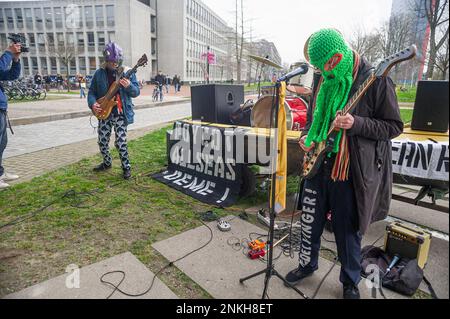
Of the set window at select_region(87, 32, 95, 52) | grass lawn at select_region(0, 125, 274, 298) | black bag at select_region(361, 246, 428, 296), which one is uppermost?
window at select_region(87, 32, 95, 52)

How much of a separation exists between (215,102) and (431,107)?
11.8 ft

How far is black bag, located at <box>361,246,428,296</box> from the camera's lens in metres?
2.50

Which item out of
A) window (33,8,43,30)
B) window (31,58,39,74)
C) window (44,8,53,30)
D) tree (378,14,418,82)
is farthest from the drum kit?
window (33,8,43,30)

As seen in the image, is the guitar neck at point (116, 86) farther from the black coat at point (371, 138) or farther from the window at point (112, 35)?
the window at point (112, 35)

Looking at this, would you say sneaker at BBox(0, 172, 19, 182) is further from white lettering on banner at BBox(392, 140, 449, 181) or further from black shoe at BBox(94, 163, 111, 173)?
white lettering on banner at BBox(392, 140, 449, 181)

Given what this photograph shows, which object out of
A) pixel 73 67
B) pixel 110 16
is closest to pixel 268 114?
pixel 110 16

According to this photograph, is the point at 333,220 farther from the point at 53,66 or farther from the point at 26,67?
the point at 26,67

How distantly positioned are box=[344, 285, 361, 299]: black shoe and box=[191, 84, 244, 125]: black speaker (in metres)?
4.25

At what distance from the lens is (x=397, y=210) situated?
421cm

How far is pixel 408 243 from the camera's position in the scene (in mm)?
2787

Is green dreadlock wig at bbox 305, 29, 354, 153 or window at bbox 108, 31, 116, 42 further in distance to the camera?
window at bbox 108, 31, 116, 42
